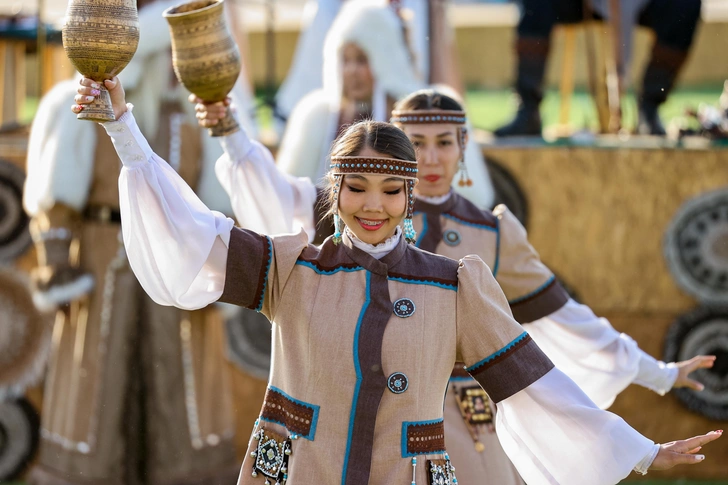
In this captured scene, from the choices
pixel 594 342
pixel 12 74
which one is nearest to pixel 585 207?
pixel 594 342

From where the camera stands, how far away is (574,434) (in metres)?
2.61

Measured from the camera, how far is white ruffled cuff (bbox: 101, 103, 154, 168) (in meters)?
2.43

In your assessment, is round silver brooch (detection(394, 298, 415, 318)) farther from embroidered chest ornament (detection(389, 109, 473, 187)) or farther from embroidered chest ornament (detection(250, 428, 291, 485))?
embroidered chest ornament (detection(389, 109, 473, 187))

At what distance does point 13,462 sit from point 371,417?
337 cm

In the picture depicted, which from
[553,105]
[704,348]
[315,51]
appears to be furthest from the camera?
[553,105]

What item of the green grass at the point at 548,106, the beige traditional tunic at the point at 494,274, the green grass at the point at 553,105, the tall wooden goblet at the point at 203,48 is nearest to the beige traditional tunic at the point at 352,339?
the tall wooden goblet at the point at 203,48

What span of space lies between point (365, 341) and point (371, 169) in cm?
39

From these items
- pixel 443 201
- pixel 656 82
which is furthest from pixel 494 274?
pixel 656 82

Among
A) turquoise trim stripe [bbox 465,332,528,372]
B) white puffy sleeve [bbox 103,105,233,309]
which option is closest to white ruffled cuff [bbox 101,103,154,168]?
white puffy sleeve [bbox 103,105,233,309]

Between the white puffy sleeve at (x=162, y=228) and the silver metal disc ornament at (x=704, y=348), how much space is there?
3409mm

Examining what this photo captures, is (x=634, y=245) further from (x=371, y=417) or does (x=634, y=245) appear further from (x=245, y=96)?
(x=371, y=417)

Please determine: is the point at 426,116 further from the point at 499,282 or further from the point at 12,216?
the point at 12,216

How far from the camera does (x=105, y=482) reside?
4629mm

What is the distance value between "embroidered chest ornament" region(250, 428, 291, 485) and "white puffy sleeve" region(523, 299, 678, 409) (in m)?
1.14
